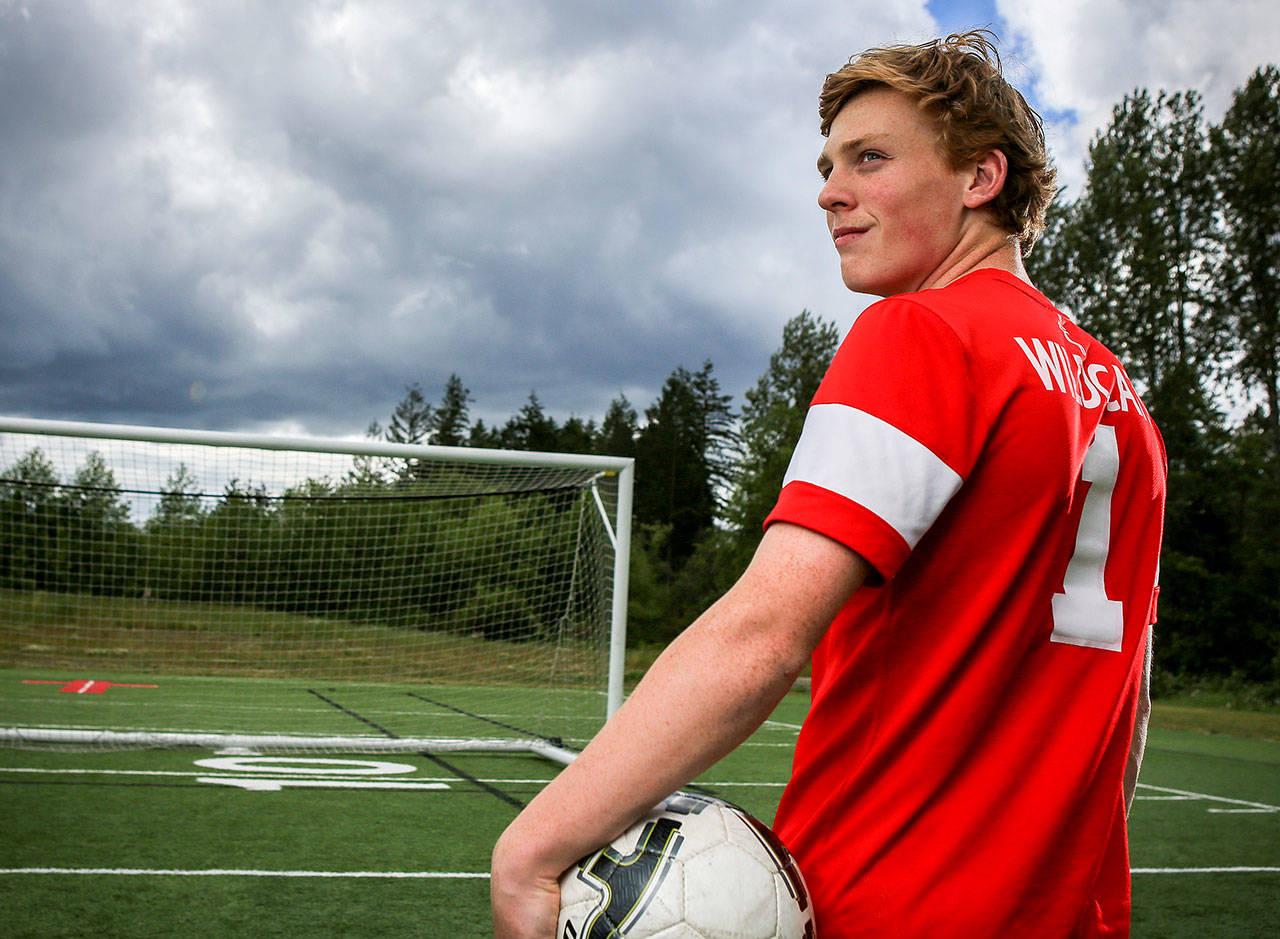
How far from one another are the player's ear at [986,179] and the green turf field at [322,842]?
385 cm

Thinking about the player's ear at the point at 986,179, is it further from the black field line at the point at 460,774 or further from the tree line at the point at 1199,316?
the tree line at the point at 1199,316

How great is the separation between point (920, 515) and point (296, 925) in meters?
4.06

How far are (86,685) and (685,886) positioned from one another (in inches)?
617

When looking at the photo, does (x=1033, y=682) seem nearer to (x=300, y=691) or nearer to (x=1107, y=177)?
(x=300, y=691)

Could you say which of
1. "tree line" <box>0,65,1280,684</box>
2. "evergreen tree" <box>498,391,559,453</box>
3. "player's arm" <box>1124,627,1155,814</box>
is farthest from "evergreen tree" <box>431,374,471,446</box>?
"player's arm" <box>1124,627,1155,814</box>

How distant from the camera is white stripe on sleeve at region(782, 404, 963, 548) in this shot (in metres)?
0.87

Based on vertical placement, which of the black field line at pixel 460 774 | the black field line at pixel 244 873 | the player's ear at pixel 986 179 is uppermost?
the player's ear at pixel 986 179

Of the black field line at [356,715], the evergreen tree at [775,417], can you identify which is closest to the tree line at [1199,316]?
the evergreen tree at [775,417]

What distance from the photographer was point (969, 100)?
113 centimetres

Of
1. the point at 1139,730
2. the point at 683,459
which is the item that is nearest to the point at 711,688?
the point at 1139,730

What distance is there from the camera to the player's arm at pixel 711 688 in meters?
0.85

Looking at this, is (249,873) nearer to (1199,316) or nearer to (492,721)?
(492,721)

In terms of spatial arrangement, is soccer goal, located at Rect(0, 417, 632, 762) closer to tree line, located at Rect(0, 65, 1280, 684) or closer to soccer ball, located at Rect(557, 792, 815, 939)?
soccer ball, located at Rect(557, 792, 815, 939)

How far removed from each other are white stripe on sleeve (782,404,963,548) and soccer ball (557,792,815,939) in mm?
372
